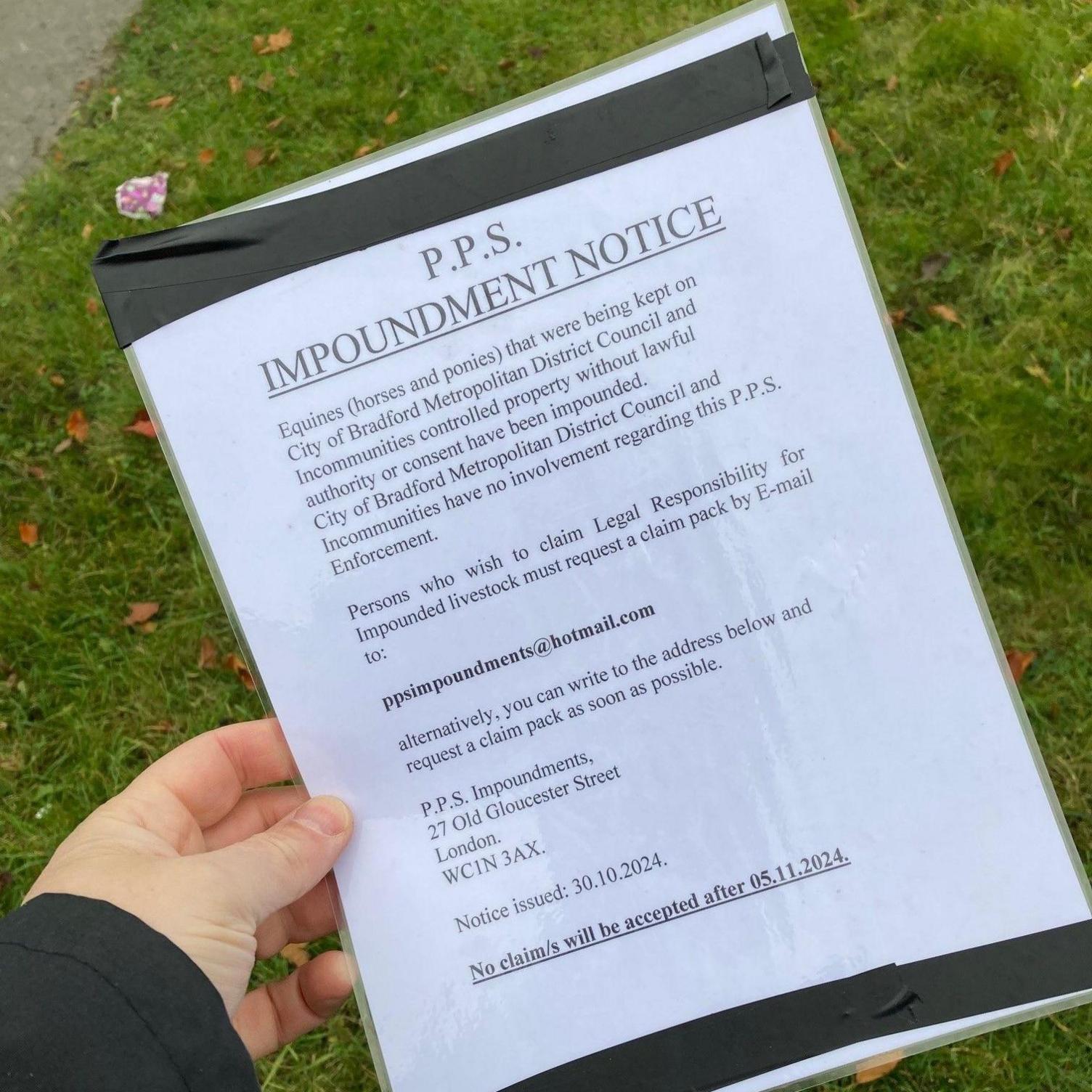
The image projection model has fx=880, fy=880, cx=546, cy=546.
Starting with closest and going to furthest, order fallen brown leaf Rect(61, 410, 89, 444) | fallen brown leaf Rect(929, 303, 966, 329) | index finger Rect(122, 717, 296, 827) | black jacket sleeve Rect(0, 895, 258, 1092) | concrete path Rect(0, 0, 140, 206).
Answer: black jacket sleeve Rect(0, 895, 258, 1092), index finger Rect(122, 717, 296, 827), fallen brown leaf Rect(929, 303, 966, 329), fallen brown leaf Rect(61, 410, 89, 444), concrete path Rect(0, 0, 140, 206)

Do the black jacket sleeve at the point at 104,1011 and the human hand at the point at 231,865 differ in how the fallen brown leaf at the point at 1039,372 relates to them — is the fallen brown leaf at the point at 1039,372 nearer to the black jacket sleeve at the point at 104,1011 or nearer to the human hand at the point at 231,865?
the human hand at the point at 231,865

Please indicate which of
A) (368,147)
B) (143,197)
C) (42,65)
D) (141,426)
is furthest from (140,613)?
(42,65)

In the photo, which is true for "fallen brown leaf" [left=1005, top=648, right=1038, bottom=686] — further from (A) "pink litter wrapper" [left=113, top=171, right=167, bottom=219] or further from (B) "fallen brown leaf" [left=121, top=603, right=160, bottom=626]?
(A) "pink litter wrapper" [left=113, top=171, right=167, bottom=219]

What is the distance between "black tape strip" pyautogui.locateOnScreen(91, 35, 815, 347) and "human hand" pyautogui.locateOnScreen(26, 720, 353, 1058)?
0.74 m

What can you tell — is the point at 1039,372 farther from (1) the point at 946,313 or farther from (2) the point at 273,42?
(2) the point at 273,42

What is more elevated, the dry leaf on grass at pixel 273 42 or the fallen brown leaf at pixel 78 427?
the dry leaf on grass at pixel 273 42

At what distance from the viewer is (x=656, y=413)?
1.33 m

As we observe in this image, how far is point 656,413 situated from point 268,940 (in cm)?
122

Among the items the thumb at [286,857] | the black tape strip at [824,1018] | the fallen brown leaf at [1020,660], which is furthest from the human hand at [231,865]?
the fallen brown leaf at [1020,660]

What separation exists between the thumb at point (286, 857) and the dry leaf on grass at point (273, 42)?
8.74ft

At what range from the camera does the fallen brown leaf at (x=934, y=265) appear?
2617mm

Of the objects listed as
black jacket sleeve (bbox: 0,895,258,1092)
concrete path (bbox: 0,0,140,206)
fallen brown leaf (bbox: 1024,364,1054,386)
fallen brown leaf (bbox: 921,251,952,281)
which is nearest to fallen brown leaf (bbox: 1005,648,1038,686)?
fallen brown leaf (bbox: 1024,364,1054,386)

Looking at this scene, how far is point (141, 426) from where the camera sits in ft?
9.18

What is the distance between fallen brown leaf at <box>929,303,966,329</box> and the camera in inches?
102
